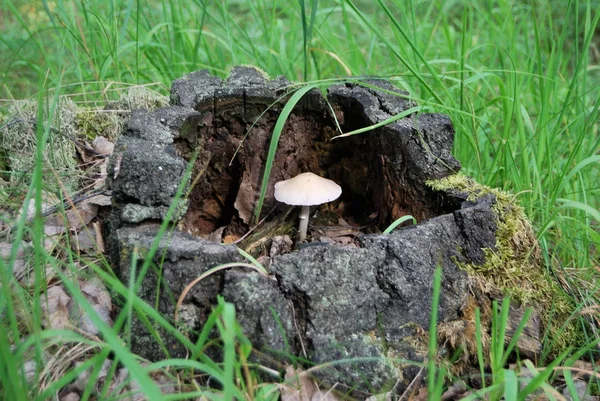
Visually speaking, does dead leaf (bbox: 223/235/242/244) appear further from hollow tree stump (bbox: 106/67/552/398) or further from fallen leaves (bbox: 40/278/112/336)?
fallen leaves (bbox: 40/278/112/336)

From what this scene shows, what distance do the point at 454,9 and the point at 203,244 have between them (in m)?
4.84

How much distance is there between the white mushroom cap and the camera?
2486 mm

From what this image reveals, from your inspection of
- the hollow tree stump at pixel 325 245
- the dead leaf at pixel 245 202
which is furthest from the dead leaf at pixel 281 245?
the hollow tree stump at pixel 325 245

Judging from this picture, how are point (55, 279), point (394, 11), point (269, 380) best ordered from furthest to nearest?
point (394, 11) → point (55, 279) → point (269, 380)

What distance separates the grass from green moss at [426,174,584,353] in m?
0.08

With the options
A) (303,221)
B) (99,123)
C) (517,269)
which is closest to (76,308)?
(303,221)

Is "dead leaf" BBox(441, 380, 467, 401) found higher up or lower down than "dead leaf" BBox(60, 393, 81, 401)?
lower down

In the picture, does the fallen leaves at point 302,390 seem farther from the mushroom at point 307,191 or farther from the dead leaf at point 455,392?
the mushroom at point 307,191

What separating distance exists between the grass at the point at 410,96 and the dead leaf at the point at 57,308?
86 millimetres

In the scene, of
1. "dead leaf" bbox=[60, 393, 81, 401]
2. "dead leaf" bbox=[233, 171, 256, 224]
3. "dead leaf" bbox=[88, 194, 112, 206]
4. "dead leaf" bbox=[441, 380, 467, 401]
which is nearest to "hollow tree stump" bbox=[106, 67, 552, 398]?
"dead leaf" bbox=[233, 171, 256, 224]

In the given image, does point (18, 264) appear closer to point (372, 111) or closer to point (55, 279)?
point (55, 279)

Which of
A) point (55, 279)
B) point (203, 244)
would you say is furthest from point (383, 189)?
point (55, 279)

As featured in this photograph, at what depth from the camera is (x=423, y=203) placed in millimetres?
2443

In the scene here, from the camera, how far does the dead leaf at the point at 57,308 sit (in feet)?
6.85
